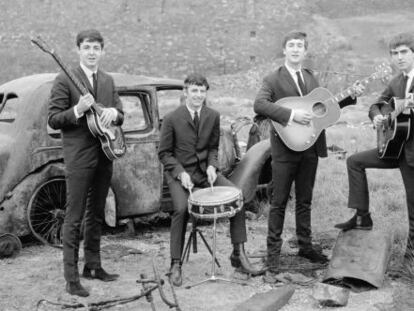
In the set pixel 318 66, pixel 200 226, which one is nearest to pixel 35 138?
pixel 200 226

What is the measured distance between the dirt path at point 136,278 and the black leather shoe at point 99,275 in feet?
0.24

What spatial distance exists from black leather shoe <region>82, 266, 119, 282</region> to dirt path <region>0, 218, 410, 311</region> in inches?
2.8

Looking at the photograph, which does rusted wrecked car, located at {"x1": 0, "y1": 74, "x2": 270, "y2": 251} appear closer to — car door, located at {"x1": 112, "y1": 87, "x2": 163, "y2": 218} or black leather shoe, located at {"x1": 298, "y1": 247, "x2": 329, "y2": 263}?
car door, located at {"x1": 112, "y1": 87, "x2": 163, "y2": 218}

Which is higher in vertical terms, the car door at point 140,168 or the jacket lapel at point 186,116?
the jacket lapel at point 186,116

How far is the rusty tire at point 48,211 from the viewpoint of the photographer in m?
6.05

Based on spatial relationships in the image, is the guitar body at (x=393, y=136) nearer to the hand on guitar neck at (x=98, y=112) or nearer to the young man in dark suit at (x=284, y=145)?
the young man in dark suit at (x=284, y=145)

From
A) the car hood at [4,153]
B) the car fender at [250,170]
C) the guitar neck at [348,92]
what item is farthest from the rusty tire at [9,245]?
the guitar neck at [348,92]

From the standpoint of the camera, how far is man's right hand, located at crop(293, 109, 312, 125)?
5297mm

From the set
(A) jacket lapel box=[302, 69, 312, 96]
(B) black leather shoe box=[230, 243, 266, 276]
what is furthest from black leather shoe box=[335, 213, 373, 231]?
(A) jacket lapel box=[302, 69, 312, 96]

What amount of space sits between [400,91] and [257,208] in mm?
2885

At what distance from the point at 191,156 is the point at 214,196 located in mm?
575

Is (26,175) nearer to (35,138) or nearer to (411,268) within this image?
(35,138)

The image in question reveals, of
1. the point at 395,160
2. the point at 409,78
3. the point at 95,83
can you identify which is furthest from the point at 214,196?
the point at 409,78

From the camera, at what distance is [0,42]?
22.0m
